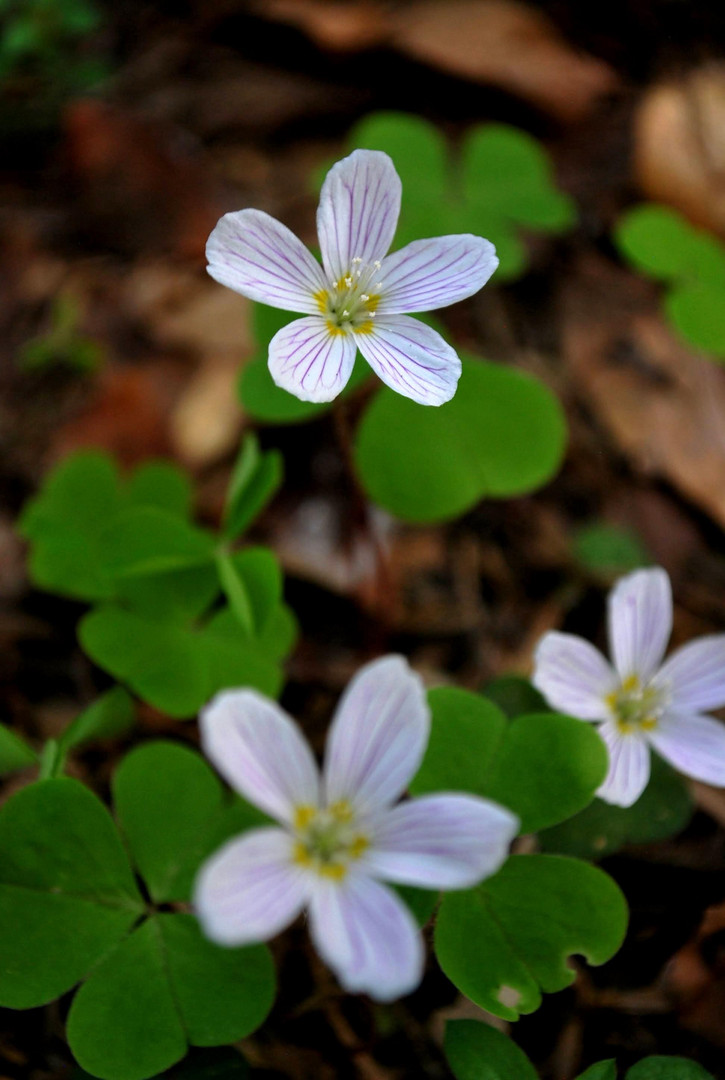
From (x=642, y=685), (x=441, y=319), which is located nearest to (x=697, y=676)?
(x=642, y=685)

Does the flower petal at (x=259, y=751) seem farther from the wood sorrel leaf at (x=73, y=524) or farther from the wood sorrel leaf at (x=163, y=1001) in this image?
the wood sorrel leaf at (x=73, y=524)

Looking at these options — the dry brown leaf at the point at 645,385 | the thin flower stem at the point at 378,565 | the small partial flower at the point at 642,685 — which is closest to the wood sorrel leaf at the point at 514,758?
the small partial flower at the point at 642,685

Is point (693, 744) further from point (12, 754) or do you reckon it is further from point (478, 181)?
point (478, 181)

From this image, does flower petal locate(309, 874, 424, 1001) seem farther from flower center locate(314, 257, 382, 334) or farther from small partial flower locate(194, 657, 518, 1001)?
flower center locate(314, 257, 382, 334)

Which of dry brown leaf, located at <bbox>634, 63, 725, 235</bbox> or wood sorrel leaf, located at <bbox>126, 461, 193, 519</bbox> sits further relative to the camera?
dry brown leaf, located at <bbox>634, 63, 725, 235</bbox>

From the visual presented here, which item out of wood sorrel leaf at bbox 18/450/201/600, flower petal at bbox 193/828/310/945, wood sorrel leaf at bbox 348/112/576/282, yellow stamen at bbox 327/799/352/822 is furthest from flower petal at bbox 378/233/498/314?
wood sorrel leaf at bbox 348/112/576/282

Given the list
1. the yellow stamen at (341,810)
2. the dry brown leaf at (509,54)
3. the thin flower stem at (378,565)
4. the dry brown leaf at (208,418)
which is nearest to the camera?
the yellow stamen at (341,810)

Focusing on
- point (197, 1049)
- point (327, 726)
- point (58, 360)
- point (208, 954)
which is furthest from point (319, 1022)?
point (58, 360)
